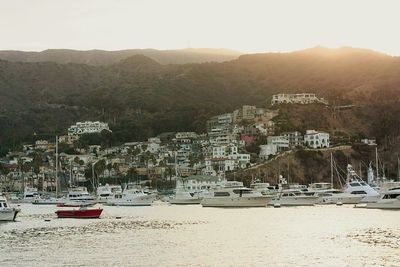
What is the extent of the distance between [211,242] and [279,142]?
436 feet

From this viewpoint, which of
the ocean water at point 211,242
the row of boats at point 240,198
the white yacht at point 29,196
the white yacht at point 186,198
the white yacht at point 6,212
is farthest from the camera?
the white yacht at point 29,196

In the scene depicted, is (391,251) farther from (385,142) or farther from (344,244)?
(385,142)

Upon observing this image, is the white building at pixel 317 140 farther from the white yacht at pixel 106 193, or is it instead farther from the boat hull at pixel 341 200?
the boat hull at pixel 341 200

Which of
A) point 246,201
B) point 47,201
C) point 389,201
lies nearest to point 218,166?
point 47,201

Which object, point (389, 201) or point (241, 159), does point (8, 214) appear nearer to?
point (389, 201)

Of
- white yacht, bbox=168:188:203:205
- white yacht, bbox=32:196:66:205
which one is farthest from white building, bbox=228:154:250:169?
white yacht, bbox=32:196:66:205

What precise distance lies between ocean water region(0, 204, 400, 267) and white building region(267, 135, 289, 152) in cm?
10293

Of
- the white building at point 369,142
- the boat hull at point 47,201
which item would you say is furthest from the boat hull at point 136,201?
the white building at point 369,142

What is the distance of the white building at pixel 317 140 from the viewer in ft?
588

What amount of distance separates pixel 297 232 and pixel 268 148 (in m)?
123

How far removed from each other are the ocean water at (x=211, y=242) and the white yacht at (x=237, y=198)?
26583 millimetres

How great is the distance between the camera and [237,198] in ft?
342

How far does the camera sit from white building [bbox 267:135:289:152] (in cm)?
18012

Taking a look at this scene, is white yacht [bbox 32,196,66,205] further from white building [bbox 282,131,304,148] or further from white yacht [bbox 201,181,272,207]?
white building [bbox 282,131,304,148]
